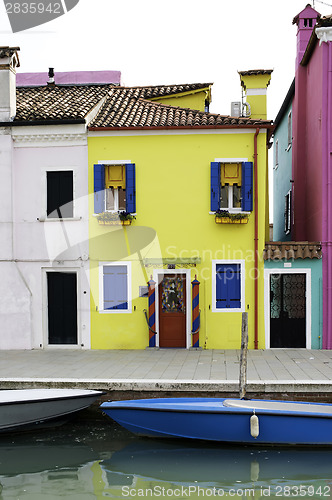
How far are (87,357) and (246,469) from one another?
574 centimetres

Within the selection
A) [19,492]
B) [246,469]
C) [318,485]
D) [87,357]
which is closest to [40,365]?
[87,357]

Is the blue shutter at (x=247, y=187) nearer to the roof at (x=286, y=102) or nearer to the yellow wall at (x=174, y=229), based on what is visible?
the yellow wall at (x=174, y=229)

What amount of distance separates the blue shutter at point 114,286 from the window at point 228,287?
246 cm

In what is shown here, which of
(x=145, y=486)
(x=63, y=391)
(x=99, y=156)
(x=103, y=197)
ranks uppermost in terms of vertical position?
(x=99, y=156)

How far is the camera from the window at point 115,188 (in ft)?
46.8

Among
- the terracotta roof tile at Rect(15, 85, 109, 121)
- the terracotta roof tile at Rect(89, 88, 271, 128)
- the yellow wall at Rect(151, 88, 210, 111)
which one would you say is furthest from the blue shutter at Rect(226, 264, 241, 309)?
the yellow wall at Rect(151, 88, 210, 111)

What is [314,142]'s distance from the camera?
15.7m

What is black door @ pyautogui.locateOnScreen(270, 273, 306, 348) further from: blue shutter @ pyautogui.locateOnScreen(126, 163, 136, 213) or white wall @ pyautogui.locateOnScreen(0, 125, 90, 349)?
white wall @ pyautogui.locateOnScreen(0, 125, 90, 349)

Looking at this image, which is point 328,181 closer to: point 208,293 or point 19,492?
point 208,293

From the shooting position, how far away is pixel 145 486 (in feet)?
26.7

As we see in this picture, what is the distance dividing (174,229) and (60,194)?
3.30 meters

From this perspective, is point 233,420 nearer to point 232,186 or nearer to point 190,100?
point 232,186

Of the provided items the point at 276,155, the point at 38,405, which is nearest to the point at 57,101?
the point at 38,405

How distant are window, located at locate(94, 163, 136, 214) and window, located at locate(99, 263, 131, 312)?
1.60m
